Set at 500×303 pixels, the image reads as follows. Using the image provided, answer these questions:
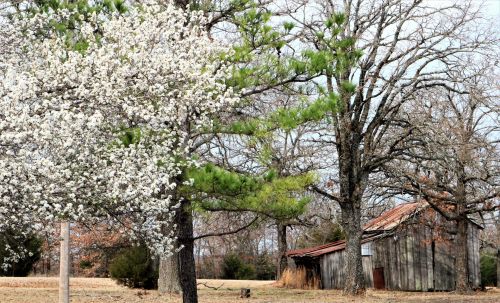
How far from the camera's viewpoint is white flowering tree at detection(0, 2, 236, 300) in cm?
837

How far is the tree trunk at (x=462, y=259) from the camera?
97.5 feet

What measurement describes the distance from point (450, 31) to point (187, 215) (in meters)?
14.2

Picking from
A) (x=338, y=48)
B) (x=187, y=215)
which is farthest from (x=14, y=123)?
(x=338, y=48)

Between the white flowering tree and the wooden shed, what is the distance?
21382mm

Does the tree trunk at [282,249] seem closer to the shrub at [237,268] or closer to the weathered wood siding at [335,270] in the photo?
the weathered wood siding at [335,270]

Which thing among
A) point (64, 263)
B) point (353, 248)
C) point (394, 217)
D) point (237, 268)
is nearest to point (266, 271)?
point (237, 268)

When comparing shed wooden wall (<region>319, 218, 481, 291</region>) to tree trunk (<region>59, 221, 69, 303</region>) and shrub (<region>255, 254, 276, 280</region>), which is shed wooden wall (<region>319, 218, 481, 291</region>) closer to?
shrub (<region>255, 254, 276, 280</region>)

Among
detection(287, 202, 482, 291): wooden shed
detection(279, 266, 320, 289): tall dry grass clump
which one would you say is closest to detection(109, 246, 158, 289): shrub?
detection(279, 266, 320, 289): tall dry grass clump

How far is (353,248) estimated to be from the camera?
26344mm

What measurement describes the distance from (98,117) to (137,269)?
67.2 feet

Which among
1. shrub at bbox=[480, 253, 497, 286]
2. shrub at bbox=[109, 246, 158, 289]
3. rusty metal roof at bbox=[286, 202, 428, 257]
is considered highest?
rusty metal roof at bbox=[286, 202, 428, 257]

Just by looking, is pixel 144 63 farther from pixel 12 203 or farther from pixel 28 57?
pixel 12 203

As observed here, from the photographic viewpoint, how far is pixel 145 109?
9938 millimetres

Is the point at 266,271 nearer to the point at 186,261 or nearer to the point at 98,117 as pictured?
the point at 186,261
